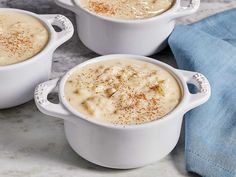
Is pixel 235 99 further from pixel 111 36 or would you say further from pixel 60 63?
pixel 60 63

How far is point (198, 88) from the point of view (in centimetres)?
164

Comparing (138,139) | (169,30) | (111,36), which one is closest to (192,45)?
(169,30)

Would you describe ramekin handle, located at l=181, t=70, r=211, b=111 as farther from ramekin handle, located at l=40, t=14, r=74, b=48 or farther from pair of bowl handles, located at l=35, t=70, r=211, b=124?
ramekin handle, located at l=40, t=14, r=74, b=48

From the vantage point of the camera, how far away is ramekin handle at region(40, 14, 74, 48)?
1.80 meters

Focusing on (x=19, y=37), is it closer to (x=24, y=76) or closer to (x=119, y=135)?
(x=24, y=76)

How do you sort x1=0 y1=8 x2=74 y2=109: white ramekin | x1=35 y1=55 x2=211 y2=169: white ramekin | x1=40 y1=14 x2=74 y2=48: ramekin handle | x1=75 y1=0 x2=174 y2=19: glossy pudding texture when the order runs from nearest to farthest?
1. x1=35 y1=55 x2=211 y2=169: white ramekin
2. x1=0 y1=8 x2=74 y2=109: white ramekin
3. x1=40 y1=14 x2=74 y2=48: ramekin handle
4. x1=75 y1=0 x2=174 y2=19: glossy pudding texture

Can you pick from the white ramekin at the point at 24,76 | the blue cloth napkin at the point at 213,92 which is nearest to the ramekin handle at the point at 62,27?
the white ramekin at the point at 24,76

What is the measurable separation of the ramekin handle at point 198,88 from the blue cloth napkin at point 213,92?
85 millimetres

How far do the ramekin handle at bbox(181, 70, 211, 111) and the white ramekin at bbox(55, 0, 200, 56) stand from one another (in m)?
0.25

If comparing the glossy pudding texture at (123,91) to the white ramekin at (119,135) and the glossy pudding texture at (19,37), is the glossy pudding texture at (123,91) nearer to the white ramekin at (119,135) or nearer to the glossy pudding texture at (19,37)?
the white ramekin at (119,135)

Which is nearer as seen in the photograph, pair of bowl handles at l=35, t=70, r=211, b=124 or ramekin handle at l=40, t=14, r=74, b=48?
pair of bowl handles at l=35, t=70, r=211, b=124

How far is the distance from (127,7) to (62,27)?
21cm

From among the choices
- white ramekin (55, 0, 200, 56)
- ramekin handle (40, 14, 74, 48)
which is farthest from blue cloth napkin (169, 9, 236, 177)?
ramekin handle (40, 14, 74, 48)

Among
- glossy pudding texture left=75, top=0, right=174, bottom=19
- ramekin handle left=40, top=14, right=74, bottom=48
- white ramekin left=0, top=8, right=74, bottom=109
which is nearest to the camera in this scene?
white ramekin left=0, top=8, right=74, bottom=109
